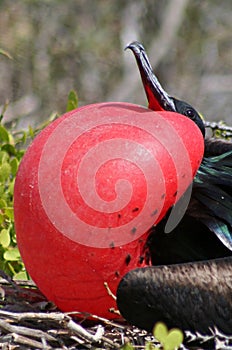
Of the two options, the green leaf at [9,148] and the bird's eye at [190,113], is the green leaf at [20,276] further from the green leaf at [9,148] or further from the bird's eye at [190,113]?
the bird's eye at [190,113]

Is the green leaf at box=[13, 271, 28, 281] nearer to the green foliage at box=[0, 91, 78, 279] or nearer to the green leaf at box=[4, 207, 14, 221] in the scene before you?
the green foliage at box=[0, 91, 78, 279]

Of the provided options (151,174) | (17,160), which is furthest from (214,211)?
(17,160)

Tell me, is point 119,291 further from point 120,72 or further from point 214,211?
point 120,72

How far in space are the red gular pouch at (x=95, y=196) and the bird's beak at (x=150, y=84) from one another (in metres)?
0.22

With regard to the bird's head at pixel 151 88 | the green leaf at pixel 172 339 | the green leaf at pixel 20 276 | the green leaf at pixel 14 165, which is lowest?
the green leaf at pixel 172 339

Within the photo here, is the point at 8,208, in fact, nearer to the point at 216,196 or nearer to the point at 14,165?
the point at 14,165

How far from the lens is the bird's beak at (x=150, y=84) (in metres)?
2.51

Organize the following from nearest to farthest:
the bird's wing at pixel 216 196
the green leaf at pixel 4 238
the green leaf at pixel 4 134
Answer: the bird's wing at pixel 216 196
the green leaf at pixel 4 238
the green leaf at pixel 4 134

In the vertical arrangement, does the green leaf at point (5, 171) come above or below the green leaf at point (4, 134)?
below

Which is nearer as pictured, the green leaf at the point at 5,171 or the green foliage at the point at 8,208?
the green foliage at the point at 8,208

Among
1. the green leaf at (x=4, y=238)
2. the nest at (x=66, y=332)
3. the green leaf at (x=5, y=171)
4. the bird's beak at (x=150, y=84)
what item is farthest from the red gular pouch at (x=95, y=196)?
the green leaf at (x=5, y=171)

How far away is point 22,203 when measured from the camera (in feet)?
7.41

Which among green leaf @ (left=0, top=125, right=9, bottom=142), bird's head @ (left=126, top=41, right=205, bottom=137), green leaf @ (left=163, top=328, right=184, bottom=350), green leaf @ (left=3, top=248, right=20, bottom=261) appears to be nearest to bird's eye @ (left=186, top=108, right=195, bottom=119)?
bird's head @ (left=126, top=41, right=205, bottom=137)

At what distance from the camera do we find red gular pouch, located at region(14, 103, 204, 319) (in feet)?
7.17
